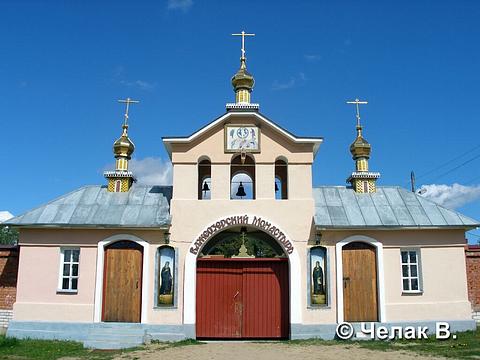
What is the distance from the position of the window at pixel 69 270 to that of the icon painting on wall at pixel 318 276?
7.07m

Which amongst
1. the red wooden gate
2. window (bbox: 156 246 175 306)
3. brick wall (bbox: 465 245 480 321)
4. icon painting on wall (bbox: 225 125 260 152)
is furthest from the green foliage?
brick wall (bbox: 465 245 480 321)

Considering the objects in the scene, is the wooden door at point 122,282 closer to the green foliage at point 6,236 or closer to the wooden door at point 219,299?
the wooden door at point 219,299

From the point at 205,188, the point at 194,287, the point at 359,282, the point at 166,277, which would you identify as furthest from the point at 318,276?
the point at 205,188

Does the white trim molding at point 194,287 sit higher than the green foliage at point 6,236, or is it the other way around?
the green foliage at point 6,236

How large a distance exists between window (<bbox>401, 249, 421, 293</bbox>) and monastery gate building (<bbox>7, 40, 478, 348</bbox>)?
31 millimetres

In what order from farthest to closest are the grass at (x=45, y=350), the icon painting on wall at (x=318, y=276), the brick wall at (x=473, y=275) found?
the brick wall at (x=473, y=275)
the icon painting on wall at (x=318, y=276)
the grass at (x=45, y=350)

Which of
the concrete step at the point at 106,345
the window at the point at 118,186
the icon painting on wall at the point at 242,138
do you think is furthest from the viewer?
the window at the point at 118,186

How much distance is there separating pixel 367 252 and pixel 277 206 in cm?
306

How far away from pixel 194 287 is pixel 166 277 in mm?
882

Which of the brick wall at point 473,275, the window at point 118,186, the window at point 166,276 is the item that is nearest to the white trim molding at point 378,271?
the brick wall at point 473,275

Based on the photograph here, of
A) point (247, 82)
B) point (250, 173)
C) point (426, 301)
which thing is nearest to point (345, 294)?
point (426, 301)

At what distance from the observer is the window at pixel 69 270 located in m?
15.0

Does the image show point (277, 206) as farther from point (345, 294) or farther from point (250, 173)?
point (345, 294)

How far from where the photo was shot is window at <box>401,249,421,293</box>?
49.9 feet
